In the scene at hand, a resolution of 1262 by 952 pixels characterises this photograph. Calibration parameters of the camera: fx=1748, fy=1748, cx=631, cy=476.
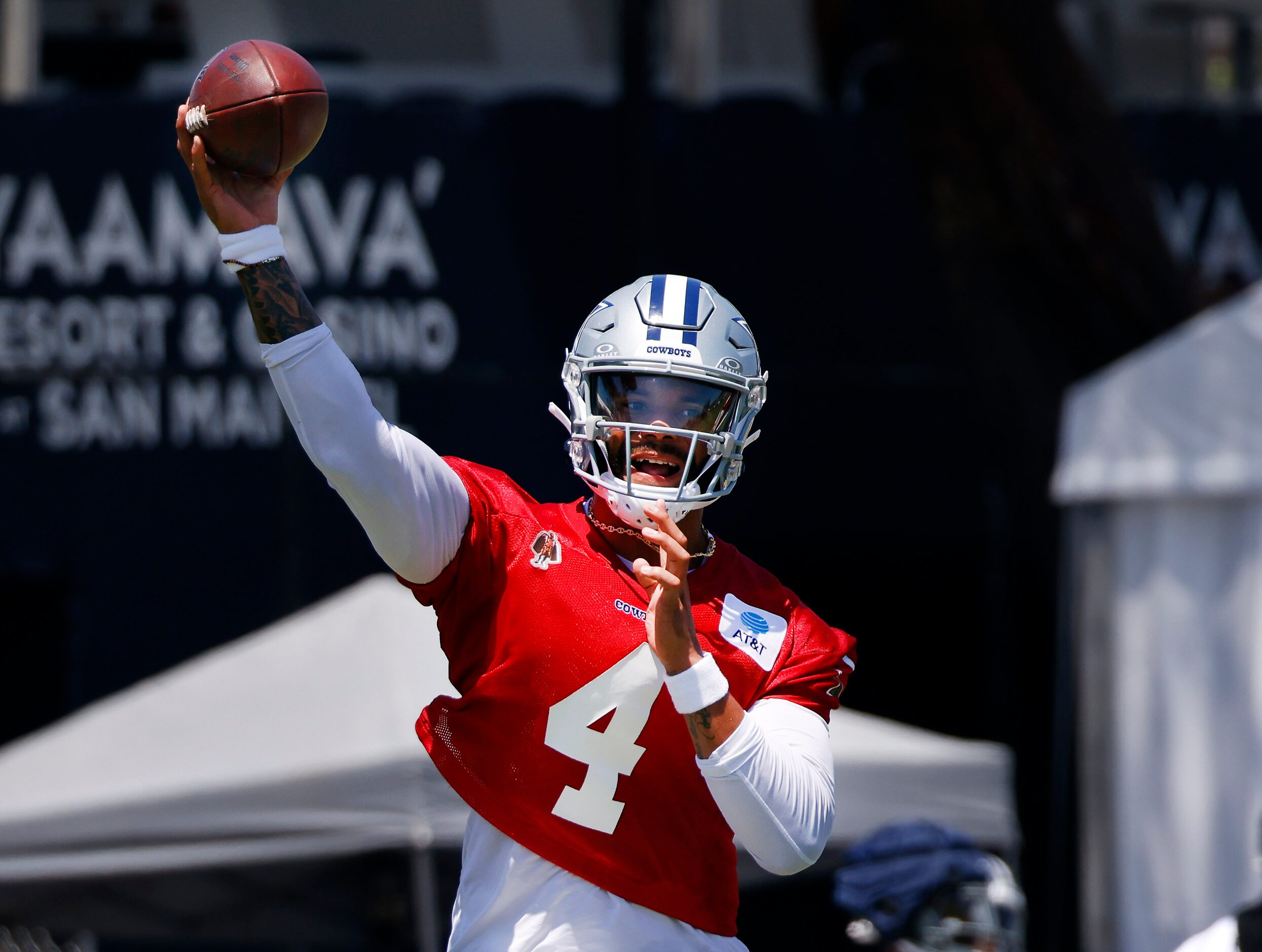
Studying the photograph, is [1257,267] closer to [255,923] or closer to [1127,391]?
[1127,391]


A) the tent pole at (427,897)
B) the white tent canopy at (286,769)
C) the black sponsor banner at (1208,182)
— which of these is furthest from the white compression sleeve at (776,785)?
the black sponsor banner at (1208,182)

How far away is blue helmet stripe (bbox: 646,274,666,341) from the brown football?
1.83 ft

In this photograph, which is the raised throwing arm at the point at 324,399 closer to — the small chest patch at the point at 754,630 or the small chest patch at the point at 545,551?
the small chest patch at the point at 545,551

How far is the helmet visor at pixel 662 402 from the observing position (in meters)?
2.60

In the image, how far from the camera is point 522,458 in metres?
7.44

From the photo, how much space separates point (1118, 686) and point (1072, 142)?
2031 mm

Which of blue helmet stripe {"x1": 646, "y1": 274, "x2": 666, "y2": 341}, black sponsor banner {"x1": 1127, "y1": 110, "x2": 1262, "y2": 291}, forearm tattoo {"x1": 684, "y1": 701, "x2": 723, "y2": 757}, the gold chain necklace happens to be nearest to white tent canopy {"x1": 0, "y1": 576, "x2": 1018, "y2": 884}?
the gold chain necklace

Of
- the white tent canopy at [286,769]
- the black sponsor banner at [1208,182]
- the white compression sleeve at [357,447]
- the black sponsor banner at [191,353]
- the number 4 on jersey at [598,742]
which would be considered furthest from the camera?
the black sponsor banner at [1208,182]

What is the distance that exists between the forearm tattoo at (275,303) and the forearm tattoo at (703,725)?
2.39ft

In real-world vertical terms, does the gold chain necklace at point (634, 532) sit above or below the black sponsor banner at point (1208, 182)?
below

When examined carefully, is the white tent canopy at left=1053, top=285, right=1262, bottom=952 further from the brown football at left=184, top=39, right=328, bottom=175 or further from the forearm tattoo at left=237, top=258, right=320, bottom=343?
the forearm tattoo at left=237, top=258, right=320, bottom=343

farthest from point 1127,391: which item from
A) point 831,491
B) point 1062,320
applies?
point 831,491

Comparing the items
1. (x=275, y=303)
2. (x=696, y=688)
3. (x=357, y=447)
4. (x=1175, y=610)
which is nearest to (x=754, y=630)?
(x=696, y=688)

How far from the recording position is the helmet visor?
8.54 ft
